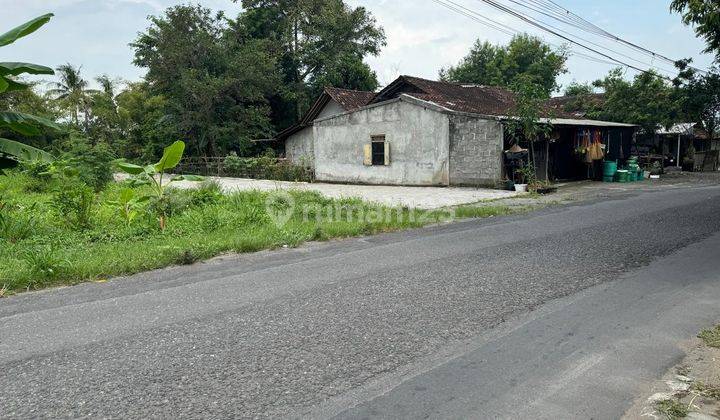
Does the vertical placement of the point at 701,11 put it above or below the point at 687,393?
above

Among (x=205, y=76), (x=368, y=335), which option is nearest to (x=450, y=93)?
(x=205, y=76)

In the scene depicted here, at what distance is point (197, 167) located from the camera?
3097cm

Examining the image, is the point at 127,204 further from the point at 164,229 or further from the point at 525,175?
the point at 525,175

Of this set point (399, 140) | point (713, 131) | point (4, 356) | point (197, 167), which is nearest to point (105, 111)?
point (197, 167)

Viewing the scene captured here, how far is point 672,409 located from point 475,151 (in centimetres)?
1545

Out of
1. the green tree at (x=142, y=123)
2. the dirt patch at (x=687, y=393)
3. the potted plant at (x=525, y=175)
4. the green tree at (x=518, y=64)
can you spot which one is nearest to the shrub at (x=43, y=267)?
the dirt patch at (x=687, y=393)

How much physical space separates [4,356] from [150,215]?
636cm

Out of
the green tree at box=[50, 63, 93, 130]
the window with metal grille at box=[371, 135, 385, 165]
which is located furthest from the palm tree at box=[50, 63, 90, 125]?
the window with metal grille at box=[371, 135, 385, 165]

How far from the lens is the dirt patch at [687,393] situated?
286cm

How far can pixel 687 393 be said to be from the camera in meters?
3.09

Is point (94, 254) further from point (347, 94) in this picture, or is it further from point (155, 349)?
point (347, 94)

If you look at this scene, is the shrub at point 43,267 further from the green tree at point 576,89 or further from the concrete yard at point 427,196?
the green tree at point 576,89

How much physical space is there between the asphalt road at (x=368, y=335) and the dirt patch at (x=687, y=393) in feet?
0.30

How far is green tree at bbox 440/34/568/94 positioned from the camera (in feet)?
139
